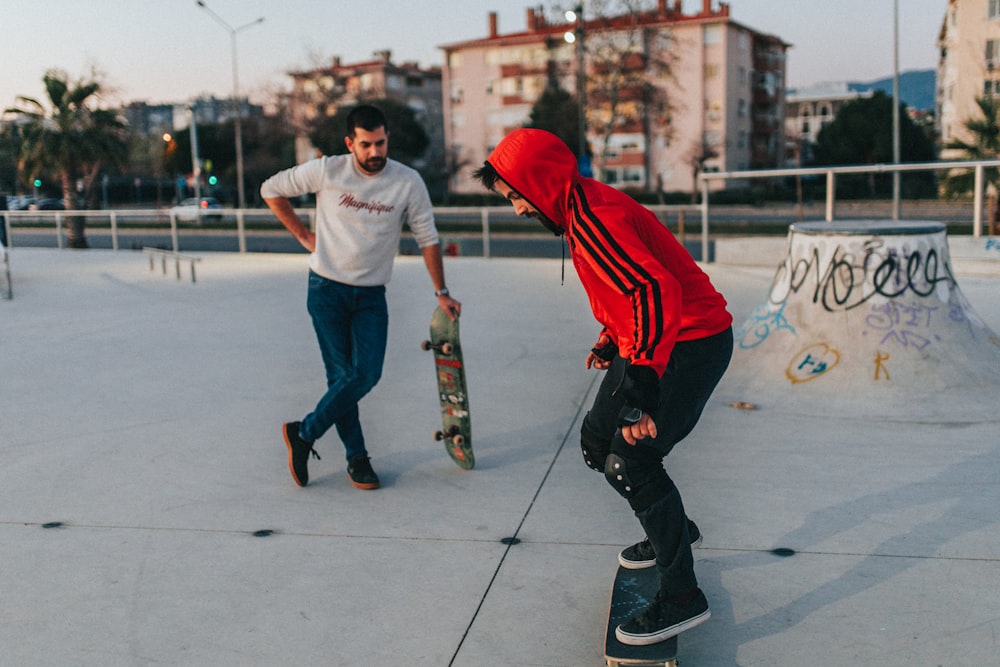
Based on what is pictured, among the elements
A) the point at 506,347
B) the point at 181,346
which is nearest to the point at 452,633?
the point at 506,347

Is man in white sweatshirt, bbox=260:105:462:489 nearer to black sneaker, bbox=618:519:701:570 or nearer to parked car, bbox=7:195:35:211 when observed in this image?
black sneaker, bbox=618:519:701:570

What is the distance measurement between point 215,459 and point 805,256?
414cm

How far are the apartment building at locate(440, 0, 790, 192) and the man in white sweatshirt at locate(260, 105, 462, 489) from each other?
150 ft

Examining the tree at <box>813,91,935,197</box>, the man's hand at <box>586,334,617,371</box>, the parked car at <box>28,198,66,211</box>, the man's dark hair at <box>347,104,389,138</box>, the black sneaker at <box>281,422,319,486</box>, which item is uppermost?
the tree at <box>813,91,935,197</box>

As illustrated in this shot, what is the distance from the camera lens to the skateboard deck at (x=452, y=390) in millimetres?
4652

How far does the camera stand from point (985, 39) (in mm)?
58156

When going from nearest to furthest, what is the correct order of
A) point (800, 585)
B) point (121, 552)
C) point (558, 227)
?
1. point (558, 227)
2. point (800, 585)
3. point (121, 552)

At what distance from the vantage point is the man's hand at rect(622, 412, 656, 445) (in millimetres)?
2613

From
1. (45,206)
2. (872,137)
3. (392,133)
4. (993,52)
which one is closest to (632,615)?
(392,133)

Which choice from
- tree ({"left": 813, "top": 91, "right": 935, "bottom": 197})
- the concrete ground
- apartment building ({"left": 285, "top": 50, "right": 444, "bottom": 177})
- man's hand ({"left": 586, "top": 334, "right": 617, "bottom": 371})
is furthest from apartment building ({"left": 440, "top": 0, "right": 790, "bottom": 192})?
man's hand ({"left": 586, "top": 334, "right": 617, "bottom": 371})

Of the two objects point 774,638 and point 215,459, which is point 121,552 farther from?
point 774,638

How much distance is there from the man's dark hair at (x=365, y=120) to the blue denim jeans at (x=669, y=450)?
2121 millimetres

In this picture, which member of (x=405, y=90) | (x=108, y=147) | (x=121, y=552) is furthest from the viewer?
(x=405, y=90)

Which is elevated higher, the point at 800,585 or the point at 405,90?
the point at 405,90
